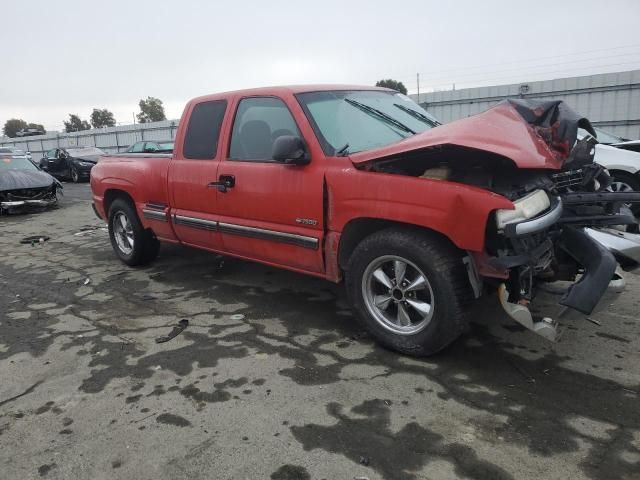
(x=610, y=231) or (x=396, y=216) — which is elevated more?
(x=396, y=216)

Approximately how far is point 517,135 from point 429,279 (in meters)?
1.04

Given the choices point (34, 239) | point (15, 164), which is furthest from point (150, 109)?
point (34, 239)

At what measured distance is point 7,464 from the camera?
251 cm

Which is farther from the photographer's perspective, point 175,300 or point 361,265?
point 175,300

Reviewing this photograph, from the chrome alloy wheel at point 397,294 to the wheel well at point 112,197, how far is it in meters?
3.58

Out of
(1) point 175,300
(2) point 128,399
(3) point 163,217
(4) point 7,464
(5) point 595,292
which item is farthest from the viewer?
(3) point 163,217

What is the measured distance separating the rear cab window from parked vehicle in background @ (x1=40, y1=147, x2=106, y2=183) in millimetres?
17178

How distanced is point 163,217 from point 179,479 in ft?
11.1

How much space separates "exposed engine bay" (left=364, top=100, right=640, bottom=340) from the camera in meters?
2.95

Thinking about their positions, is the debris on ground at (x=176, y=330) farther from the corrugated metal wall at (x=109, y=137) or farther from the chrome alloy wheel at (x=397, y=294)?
the corrugated metal wall at (x=109, y=137)

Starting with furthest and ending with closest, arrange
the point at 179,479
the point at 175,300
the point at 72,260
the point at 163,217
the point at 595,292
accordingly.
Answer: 1. the point at 72,260
2. the point at 163,217
3. the point at 175,300
4. the point at 595,292
5. the point at 179,479

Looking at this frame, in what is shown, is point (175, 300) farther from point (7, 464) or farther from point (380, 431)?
point (380, 431)

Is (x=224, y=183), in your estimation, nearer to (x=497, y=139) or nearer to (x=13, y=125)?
(x=497, y=139)

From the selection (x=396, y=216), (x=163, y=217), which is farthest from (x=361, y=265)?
(x=163, y=217)
